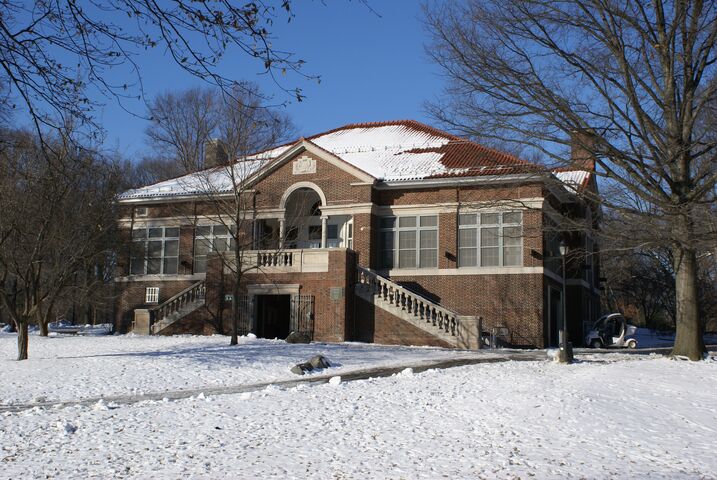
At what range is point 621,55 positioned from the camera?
18.2 meters

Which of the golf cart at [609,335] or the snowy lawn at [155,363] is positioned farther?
the golf cart at [609,335]

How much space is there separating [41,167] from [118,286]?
15316mm

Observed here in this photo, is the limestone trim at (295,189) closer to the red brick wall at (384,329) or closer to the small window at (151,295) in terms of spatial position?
the red brick wall at (384,329)

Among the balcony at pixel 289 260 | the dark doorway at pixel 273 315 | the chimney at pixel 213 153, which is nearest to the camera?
the balcony at pixel 289 260

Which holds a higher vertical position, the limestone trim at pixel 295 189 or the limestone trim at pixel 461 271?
the limestone trim at pixel 295 189

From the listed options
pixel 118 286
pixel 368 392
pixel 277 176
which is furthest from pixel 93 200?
pixel 368 392

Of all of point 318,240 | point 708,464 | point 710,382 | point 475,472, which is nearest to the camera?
point 475,472

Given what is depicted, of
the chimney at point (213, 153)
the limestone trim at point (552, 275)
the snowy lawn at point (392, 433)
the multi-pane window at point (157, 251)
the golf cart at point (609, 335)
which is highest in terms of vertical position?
the chimney at point (213, 153)

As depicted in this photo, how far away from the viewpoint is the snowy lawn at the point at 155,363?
1493cm

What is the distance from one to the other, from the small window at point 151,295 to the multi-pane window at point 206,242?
7.27ft

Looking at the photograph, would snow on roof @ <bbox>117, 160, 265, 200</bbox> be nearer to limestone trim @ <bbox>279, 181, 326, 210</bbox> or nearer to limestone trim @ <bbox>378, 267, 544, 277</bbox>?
limestone trim @ <bbox>279, 181, 326, 210</bbox>

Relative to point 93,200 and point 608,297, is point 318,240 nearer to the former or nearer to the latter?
point 93,200

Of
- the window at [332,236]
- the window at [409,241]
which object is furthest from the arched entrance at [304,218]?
the window at [409,241]

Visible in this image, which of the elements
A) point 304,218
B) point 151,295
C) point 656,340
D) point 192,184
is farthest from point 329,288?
point 656,340
